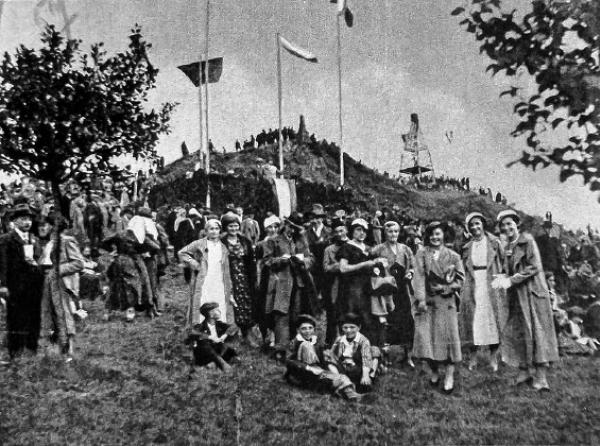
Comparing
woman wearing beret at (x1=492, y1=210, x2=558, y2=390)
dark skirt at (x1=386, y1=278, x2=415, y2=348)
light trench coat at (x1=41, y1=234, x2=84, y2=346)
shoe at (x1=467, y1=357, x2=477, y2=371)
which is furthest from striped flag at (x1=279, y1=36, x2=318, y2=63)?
shoe at (x1=467, y1=357, x2=477, y2=371)

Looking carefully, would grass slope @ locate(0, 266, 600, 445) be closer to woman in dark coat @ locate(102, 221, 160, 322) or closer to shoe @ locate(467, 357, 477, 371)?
shoe @ locate(467, 357, 477, 371)

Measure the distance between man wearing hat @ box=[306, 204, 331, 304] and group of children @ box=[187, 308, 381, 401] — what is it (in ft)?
2.90

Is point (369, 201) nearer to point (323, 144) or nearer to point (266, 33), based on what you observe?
point (323, 144)

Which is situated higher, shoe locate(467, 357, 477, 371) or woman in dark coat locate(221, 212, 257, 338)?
woman in dark coat locate(221, 212, 257, 338)

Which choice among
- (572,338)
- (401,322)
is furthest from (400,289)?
(572,338)

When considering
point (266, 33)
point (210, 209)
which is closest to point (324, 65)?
point (266, 33)

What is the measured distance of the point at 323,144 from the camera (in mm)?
11266

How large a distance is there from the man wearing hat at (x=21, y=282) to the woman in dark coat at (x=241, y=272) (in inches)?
81.3

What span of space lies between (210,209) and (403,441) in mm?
5457

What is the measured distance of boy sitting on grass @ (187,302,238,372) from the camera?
6582 mm

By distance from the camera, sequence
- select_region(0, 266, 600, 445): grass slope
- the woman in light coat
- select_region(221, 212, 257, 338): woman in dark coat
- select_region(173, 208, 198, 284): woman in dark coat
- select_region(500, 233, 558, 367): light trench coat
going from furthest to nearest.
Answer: select_region(173, 208, 198, 284): woman in dark coat, select_region(221, 212, 257, 338): woman in dark coat, select_region(500, 233, 558, 367): light trench coat, the woman in light coat, select_region(0, 266, 600, 445): grass slope

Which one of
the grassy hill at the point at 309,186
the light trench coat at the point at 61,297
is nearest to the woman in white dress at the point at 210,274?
the light trench coat at the point at 61,297

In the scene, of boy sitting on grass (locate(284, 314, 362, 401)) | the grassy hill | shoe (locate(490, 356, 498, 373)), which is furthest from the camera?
the grassy hill

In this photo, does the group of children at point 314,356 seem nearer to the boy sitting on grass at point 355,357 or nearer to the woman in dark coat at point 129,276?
the boy sitting on grass at point 355,357
